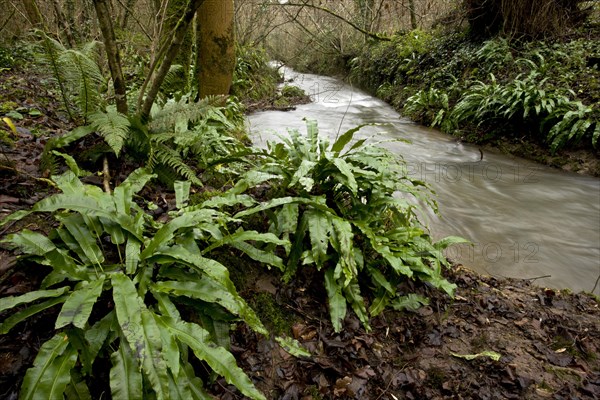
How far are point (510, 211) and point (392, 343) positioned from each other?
12.5ft

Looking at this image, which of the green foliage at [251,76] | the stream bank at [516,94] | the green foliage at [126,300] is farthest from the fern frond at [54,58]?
the stream bank at [516,94]

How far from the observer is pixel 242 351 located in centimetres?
225

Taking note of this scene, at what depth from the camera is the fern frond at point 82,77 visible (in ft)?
10.7

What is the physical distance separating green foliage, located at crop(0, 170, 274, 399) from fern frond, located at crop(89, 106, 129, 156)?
50 centimetres

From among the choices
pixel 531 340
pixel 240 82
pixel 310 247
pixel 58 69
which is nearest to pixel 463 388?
pixel 531 340

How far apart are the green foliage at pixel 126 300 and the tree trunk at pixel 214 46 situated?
9.01 ft

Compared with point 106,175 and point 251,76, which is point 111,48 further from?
point 251,76

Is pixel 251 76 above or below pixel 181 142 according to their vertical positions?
above

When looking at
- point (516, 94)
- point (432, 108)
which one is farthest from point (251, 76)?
point (516, 94)

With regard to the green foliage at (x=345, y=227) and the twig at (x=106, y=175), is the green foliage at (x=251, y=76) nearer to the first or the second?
the twig at (x=106, y=175)

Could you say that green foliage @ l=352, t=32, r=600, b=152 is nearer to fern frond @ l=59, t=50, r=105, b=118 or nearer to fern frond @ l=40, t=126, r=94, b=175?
fern frond @ l=59, t=50, r=105, b=118

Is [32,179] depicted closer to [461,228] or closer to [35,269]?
[35,269]

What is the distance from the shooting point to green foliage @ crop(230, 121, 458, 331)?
2.78m

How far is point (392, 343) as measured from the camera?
271 cm
